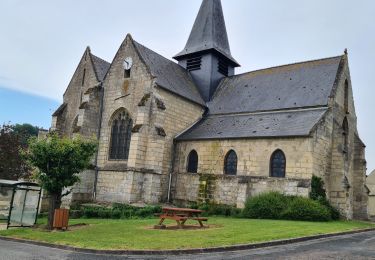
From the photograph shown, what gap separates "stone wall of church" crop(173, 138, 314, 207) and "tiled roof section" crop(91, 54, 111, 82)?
8152mm

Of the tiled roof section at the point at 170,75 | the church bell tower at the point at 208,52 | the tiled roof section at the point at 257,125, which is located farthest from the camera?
the church bell tower at the point at 208,52

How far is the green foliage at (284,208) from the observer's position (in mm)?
18125

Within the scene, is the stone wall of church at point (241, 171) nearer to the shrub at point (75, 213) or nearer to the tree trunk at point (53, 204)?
the shrub at point (75, 213)

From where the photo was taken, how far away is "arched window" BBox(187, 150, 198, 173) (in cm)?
2469

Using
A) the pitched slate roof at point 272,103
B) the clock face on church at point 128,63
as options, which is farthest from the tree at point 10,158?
the pitched slate roof at point 272,103

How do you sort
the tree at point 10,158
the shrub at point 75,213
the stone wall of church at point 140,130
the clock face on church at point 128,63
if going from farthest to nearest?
the tree at point 10,158 < the clock face on church at point 128,63 < the stone wall of church at point 140,130 < the shrub at point 75,213

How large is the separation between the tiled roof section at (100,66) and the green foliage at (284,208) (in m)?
14.9

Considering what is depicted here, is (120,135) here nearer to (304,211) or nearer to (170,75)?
(170,75)

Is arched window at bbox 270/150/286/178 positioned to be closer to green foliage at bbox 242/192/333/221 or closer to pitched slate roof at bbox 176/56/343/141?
pitched slate roof at bbox 176/56/343/141

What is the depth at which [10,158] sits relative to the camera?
34.2 meters

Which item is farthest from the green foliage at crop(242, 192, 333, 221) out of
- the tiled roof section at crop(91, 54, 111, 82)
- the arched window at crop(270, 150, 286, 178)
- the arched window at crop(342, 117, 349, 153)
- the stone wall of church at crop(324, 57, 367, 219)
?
the tiled roof section at crop(91, 54, 111, 82)

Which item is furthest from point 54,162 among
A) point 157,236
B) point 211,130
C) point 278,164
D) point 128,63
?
point 278,164

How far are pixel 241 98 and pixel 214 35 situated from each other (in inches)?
303

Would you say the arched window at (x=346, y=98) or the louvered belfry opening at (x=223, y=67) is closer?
the arched window at (x=346, y=98)
